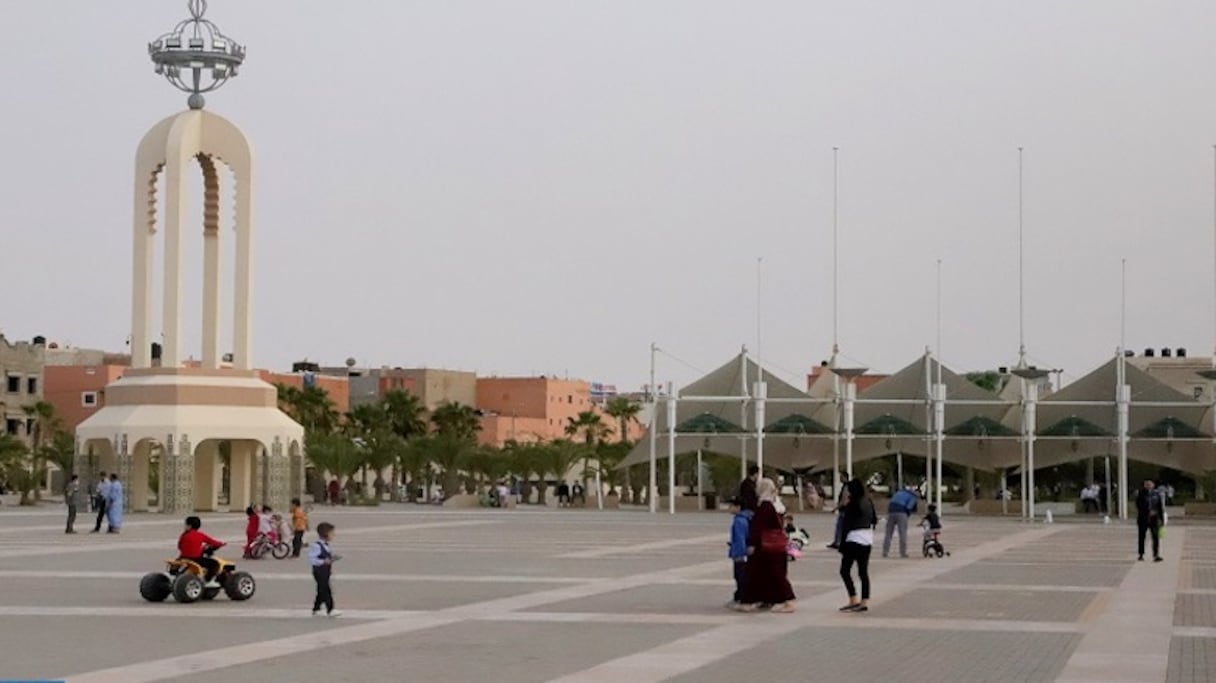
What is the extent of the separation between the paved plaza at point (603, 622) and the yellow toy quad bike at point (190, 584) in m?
0.28

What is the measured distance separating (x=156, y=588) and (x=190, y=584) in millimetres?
492

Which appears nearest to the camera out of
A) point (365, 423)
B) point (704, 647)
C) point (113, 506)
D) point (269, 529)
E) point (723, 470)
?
point (704, 647)

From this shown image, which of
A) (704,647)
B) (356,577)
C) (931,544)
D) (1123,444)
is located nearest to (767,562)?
(704,647)

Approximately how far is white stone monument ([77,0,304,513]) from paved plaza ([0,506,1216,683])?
25732 millimetres

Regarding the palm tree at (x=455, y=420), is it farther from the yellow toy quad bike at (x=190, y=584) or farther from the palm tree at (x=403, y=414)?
the yellow toy quad bike at (x=190, y=584)

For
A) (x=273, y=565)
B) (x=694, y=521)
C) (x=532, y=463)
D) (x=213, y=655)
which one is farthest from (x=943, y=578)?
(x=532, y=463)

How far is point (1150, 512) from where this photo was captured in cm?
3350

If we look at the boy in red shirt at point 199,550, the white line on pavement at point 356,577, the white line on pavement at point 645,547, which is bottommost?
the white line on pavement at point 645,547

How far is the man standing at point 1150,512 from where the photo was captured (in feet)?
109

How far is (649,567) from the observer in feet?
103

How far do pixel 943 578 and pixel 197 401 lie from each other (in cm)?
3804

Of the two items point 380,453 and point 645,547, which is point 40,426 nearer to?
point 380,453

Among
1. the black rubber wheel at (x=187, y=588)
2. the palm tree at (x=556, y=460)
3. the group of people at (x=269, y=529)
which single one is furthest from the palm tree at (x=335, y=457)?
the black rubber wheel at (x=187, y=588)

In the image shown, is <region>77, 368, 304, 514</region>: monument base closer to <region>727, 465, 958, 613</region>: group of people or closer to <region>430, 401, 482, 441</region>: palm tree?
<region>727, 465, 958, 613</region>: group of people
